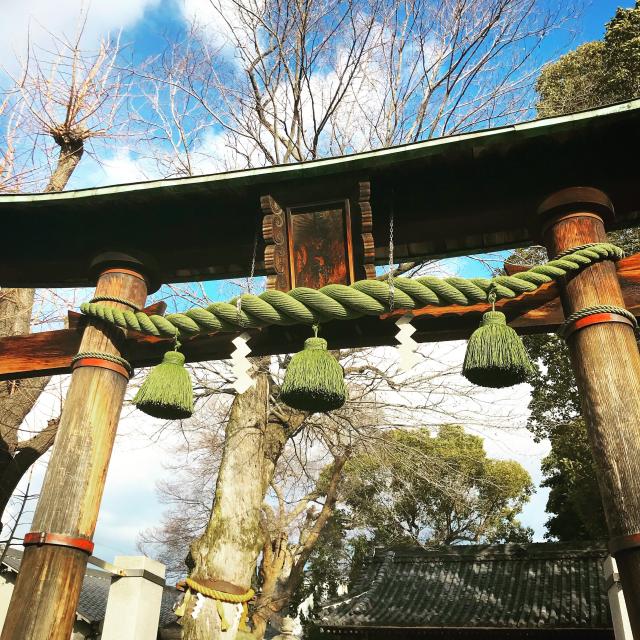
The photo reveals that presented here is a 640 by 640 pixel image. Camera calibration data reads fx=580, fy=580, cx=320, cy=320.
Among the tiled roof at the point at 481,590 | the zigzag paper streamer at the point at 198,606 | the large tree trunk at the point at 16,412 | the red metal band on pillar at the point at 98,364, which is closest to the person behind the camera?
the red metal band on pillar at the point at 98,364

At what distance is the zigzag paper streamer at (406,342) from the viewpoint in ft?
9.66

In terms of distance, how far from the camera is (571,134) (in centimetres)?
309

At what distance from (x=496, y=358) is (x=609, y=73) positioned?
1246cm

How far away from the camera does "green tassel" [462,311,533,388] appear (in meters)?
2.71

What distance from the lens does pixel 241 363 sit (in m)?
3.06

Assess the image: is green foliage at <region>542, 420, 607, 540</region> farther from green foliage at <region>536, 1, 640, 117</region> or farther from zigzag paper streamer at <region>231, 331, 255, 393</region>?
zigzag paper streamer at <region>231, 331, 255, 393</region>

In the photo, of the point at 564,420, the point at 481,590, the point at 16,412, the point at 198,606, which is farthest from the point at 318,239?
the point at 481,590

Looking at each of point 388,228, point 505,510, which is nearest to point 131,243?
point 388,228

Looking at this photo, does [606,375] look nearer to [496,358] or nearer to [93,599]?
[496,358]

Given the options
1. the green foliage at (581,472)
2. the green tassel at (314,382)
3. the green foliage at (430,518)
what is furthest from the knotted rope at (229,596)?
the green foliage at (430,518)

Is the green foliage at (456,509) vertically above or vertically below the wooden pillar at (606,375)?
above

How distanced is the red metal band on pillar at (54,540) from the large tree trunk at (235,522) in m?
3.01

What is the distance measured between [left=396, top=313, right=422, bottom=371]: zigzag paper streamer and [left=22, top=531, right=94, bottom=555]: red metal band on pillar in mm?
1819

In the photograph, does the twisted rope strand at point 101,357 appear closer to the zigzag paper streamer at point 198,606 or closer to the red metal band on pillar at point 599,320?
the red metal band on pillar at point 599,320
